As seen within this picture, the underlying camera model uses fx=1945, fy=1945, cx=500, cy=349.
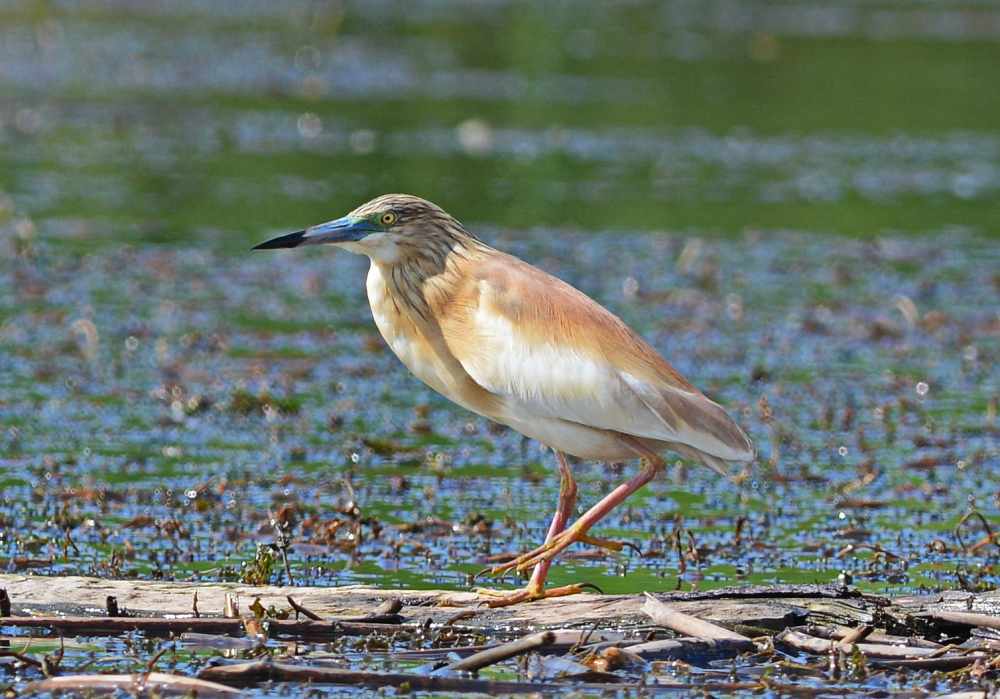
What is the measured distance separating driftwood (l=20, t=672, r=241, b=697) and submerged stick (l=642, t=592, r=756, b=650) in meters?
1.30

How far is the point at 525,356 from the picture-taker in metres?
6.22

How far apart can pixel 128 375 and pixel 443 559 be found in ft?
12.1

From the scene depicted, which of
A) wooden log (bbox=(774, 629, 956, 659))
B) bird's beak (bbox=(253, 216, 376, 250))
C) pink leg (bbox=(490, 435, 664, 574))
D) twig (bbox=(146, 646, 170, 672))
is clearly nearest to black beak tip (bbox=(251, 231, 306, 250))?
bird's beak (bbox=(253, 216, 376, 250))

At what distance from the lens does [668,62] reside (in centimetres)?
2548

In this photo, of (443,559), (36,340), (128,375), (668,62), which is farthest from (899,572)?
(668,62)

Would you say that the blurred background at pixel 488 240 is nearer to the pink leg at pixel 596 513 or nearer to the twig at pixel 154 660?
the pink leg at pixel 596 513

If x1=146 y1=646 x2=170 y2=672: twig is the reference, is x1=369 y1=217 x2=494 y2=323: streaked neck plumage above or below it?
above

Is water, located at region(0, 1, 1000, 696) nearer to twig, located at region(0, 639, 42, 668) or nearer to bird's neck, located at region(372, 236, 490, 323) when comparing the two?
bird's neck, located at region(372, 236, 490, 323)

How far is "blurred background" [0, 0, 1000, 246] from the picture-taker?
15969 millimetres

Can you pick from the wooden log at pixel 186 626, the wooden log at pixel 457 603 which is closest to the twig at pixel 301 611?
the wooden log at pixel 186 626

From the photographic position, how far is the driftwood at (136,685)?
17.6 feet

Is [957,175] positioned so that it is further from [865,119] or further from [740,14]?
[740,14]

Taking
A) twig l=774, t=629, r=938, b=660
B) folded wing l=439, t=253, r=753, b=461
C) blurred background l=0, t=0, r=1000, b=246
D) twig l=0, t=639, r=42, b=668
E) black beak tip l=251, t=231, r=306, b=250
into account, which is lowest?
twig l=774, t=629, r=938, b=660

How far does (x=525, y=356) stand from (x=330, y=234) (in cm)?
73
